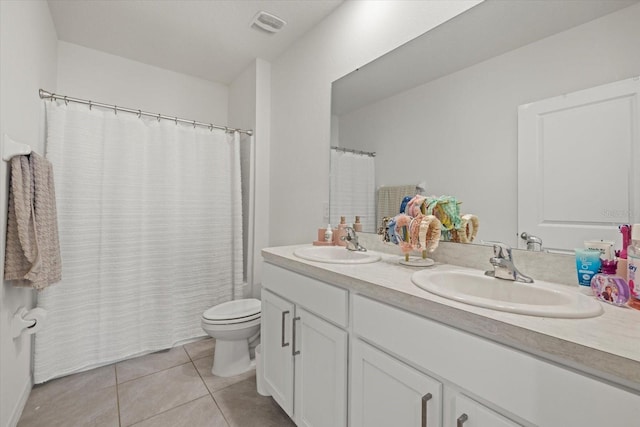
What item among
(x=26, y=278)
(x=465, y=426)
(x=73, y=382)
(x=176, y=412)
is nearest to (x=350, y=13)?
(x=465, y=426)

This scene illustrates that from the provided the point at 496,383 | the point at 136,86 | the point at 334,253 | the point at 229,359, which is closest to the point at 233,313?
the point at 229,359

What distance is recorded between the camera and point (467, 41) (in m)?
1.29

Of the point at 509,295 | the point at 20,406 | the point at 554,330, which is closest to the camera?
the point at 554,330

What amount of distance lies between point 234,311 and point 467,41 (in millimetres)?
2033

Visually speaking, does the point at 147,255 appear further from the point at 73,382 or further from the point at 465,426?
the point at 465,426

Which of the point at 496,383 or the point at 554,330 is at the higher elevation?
the point at 554,330

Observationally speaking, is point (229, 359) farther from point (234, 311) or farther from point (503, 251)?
point (503, 251)

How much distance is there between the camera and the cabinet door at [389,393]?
0.79m

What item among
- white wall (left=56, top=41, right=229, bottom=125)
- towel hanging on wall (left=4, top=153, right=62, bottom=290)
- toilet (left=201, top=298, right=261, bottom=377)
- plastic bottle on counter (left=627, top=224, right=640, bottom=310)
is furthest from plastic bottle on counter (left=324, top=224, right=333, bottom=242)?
white wall (left=56, top=41, right=229, bottom=125)

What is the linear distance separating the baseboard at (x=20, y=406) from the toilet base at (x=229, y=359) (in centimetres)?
94

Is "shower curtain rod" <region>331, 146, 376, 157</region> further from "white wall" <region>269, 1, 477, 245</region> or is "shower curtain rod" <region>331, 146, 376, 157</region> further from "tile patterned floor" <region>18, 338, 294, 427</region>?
"tile patterned floor" <region>18, 338, 294, 427</region>

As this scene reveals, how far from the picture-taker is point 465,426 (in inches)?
28.0

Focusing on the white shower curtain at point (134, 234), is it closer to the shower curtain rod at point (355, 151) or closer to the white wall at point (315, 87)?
the white wall at point (315, 87)

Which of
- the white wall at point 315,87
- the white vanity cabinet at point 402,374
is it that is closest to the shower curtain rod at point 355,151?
the white wall at point 315,87
